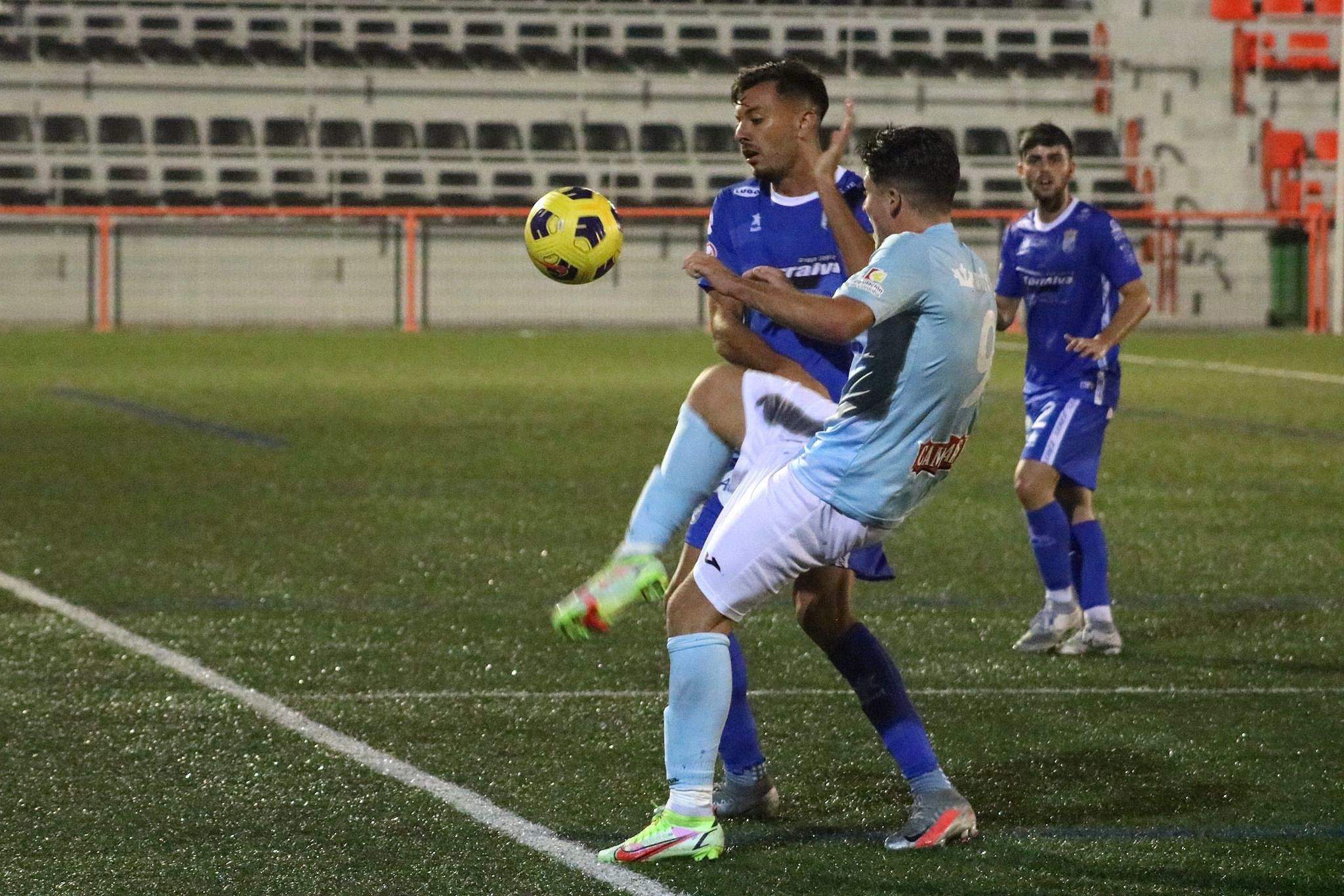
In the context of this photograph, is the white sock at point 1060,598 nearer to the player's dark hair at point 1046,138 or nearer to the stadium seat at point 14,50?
the player's dark hair at point 1046,138

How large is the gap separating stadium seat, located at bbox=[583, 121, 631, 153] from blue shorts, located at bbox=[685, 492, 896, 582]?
23465 millimetres

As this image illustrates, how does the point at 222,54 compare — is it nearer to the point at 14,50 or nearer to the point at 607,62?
the point at 14,50

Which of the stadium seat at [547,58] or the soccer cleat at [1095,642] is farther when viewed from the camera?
the stadium seat at [547,58]

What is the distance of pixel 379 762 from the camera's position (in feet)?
16.9

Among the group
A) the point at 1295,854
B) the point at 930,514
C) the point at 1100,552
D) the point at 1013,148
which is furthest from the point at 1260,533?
the point at 1013,148

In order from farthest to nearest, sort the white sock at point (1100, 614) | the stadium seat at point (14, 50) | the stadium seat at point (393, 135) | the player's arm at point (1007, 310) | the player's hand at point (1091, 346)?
1. the stadium seat at point (393, 135)
2. the stadium seat at point (14, 50)
3. the player's hand at point (1091, 346)
4. the white sock at point (1100, 614)
5. the player's arm at point (1007, 310)

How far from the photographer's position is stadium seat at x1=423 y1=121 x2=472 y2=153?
2788cm

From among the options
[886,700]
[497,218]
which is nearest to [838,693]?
[886,700]

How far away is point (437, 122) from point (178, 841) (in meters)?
24.3

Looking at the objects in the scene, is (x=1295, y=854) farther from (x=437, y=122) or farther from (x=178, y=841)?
(x=437, y=122)

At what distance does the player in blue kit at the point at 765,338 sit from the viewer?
15.0ft

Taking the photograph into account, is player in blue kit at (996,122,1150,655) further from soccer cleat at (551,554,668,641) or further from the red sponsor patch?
soccer cleat at (551,554,668,641)

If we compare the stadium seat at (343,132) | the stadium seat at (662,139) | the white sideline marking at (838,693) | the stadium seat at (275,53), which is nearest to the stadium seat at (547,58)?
the stadium seat at (662,139)

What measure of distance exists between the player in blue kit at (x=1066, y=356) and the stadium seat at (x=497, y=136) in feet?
68.3
